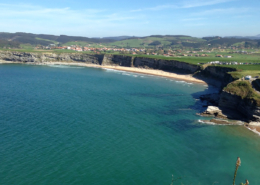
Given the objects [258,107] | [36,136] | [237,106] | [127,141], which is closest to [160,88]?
[237,106]

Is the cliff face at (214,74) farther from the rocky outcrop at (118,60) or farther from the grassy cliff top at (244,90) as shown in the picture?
the rocky outcrop at (118,60)

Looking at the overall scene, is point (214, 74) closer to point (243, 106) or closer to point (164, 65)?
point (164, 65)

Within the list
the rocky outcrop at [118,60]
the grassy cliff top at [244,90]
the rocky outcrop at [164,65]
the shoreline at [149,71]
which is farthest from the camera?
the rocky outcrop at [118,60]

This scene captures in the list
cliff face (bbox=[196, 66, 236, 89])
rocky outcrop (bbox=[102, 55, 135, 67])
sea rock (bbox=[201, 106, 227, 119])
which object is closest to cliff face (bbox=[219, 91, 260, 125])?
sea rock (bbox=[201, 106, 227, 119])

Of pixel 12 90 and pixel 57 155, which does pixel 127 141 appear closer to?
pixel 57 155

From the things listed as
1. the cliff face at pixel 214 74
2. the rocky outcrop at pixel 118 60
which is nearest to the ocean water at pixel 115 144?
the cliff face at pixel 214 74

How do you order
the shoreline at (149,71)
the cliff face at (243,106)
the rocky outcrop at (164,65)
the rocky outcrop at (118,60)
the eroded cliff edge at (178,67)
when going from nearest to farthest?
the cliff face at (243,106)
the eroded cliff edge at (178,67)
the shoreline at (149,71)
the rocky outcrop at (164,65)
the rocky outcrop at (118,60)
